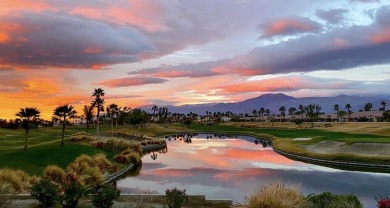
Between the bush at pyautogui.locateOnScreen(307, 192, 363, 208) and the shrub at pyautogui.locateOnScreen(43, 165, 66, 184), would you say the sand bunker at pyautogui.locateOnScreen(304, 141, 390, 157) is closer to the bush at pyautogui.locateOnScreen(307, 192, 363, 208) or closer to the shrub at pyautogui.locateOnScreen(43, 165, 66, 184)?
the bush at pyautogui.locateOnScreen(307, 192, 363, 208)

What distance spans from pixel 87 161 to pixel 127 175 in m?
8.44

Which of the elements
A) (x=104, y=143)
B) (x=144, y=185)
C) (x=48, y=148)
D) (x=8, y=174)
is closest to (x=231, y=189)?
(x=144, y=185)

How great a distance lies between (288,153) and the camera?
76.5 m

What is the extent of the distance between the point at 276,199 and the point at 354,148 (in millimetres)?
59810

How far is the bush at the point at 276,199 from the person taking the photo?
597 inches

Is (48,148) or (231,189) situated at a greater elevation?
(48,148)

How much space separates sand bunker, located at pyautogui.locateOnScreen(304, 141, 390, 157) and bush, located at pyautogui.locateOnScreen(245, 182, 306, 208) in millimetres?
52789

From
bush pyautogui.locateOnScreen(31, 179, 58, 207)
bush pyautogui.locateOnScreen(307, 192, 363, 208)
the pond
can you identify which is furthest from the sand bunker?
bush pyautogui.locateOnScreen(31, 179, 58, 207)

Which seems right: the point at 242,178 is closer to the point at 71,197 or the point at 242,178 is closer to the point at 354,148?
the point at 71,197

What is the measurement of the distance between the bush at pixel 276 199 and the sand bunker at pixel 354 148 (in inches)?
2078

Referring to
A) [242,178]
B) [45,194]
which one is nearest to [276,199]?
[45,194]

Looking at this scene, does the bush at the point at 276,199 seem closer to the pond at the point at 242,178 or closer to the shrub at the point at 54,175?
the pond at the point at 242,178

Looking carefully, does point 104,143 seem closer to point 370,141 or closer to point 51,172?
point 51,172

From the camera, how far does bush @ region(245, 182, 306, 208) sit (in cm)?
1516
